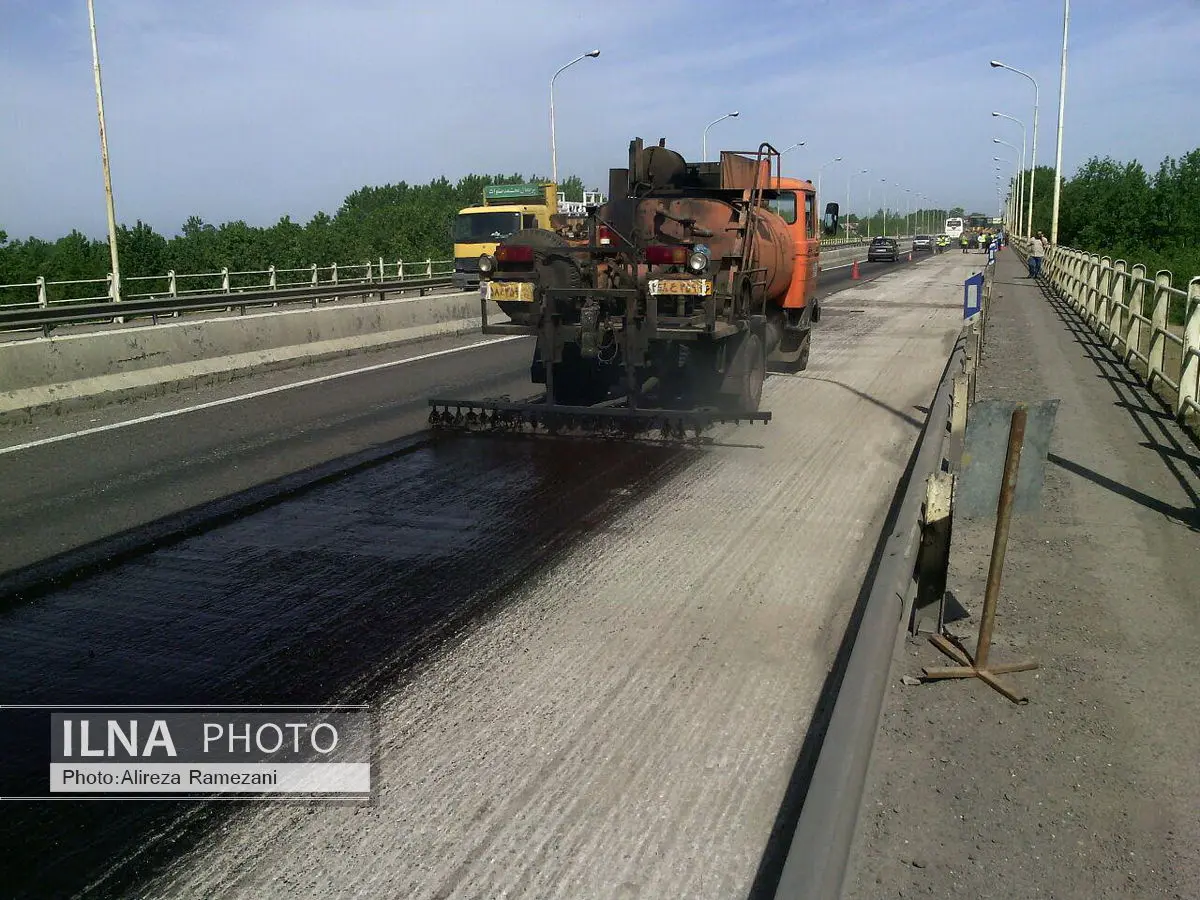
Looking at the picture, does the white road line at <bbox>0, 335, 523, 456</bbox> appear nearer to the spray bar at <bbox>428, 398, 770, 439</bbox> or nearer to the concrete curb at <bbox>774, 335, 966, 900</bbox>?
the spray bar at <bbox>428, 398, 770, 439</bbox>

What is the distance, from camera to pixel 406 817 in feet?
12.3

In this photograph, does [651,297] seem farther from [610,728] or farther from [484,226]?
[484,226]

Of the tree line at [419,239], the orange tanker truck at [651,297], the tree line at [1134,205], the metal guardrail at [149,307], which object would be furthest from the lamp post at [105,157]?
the tree line at [1134,205]

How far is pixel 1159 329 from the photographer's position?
1316 centimetres

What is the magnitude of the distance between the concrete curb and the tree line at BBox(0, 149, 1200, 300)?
33393 mm

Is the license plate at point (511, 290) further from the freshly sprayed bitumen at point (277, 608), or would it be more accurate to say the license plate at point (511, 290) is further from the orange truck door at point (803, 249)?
the orange truck door at point (803, 249)

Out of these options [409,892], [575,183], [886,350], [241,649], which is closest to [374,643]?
[241,649]

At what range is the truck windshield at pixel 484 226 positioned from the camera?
122 ft

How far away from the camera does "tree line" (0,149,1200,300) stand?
57438mm

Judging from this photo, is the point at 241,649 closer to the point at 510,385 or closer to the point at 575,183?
the point at 510,385

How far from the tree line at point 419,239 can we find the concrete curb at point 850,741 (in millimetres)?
33393

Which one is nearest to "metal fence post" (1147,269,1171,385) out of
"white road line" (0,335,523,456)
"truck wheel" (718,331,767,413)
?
"truck wheel" (718,331,767,413)

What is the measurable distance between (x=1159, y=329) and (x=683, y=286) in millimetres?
7331

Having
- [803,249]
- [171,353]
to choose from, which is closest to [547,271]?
[803,249]
